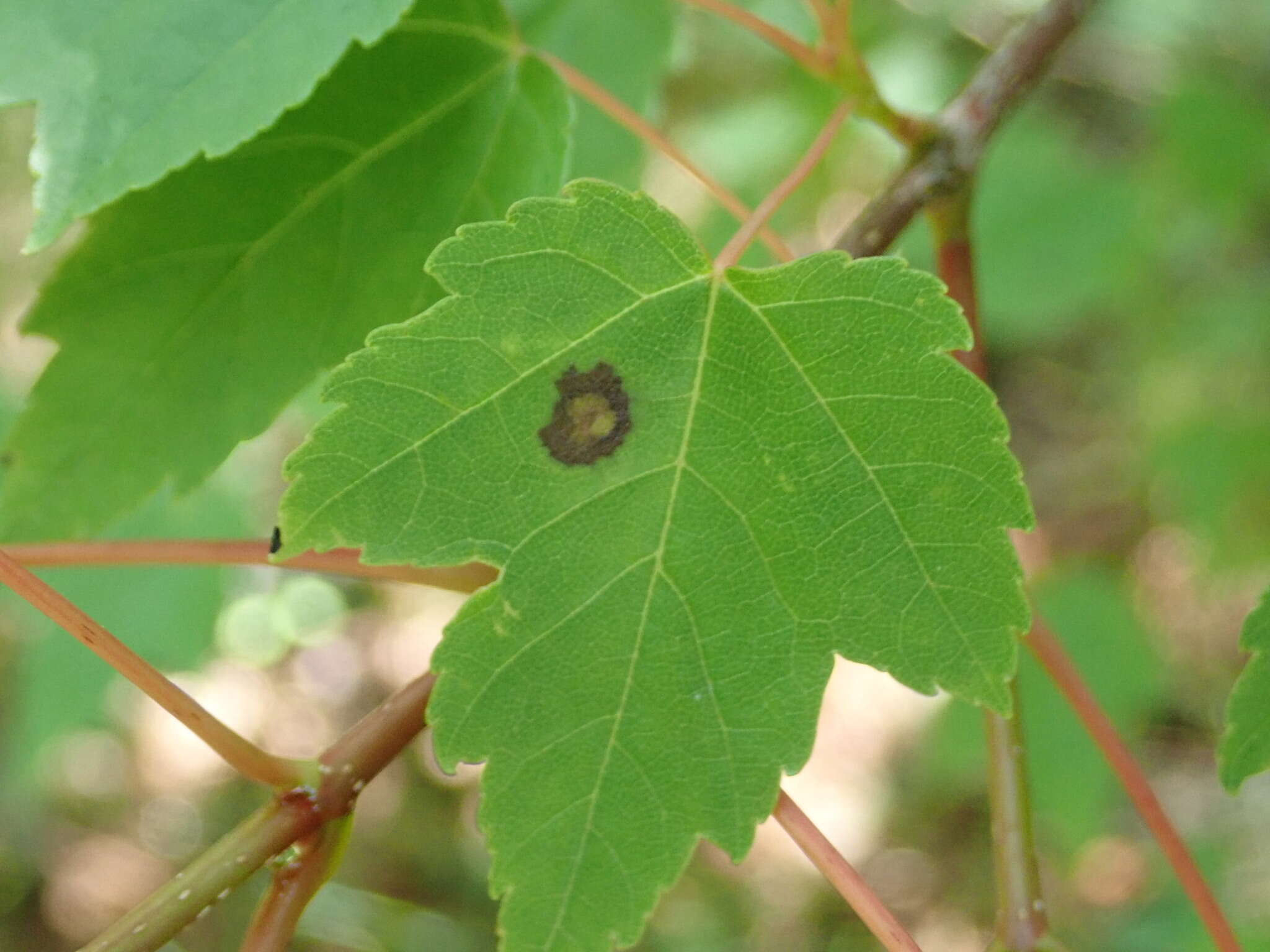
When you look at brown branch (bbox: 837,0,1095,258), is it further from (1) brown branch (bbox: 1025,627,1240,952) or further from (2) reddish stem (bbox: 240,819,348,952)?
(2) reddish stem (bbox: 240,819,348,952)

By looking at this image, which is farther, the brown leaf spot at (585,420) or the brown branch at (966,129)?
the brown branch at (966,129)

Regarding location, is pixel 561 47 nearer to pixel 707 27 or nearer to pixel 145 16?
pixel 145 16

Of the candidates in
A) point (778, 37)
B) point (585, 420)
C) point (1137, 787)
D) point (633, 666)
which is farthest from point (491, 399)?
point (1137, 787)

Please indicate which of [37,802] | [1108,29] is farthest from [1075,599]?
[37,802]

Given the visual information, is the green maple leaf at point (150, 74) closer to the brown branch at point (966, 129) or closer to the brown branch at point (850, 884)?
the brown branch at point (966, 129)

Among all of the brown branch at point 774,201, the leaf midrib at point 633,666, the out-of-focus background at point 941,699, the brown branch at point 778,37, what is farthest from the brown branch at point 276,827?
the out-of-focus background at point 941,699
